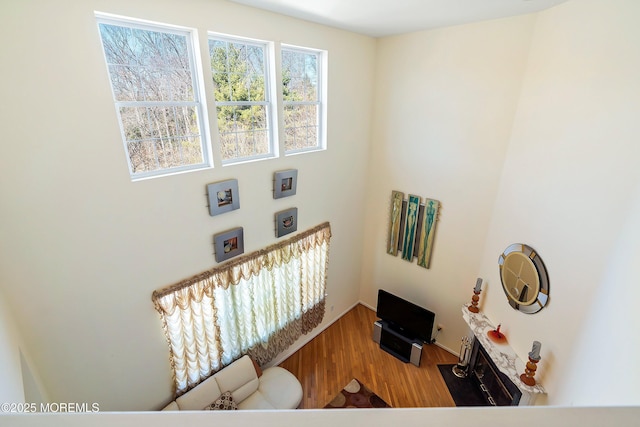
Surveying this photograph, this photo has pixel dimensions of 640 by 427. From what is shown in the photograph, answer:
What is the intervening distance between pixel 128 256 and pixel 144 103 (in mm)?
1430

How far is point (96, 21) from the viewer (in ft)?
7.40

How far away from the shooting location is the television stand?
4.77m

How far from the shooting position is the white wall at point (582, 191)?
2.27 m

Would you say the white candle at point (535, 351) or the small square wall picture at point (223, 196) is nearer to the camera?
the white candle at point (535, 351)

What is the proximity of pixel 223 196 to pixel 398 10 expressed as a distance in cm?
272

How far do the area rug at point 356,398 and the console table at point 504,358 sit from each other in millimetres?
1640

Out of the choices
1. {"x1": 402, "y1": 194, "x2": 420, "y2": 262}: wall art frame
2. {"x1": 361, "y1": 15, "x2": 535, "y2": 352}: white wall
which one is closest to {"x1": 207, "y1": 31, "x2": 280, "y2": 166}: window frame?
{"x1": 361, "y1": 15, "x2": 535, "y2": 352}: white wall

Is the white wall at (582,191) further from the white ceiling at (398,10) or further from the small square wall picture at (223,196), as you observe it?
the small square wall picture at (223,196)

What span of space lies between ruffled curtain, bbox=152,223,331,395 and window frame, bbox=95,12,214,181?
1.20 meters

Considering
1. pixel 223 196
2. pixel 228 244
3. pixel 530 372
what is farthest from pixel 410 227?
pixel 223 196

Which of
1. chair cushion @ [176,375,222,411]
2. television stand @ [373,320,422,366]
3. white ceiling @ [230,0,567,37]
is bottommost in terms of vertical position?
television stand @ [373,320,422,366]

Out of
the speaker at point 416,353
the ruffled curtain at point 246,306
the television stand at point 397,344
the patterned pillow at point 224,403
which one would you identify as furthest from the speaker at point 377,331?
the patterned pillow at point 224,403

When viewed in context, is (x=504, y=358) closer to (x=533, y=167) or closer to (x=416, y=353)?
(x=416, y=353)

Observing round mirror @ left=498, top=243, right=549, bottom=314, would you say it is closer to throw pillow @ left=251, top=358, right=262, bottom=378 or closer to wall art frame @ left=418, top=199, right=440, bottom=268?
wall art frame @ left=418, top=199, right=440, bottom=268
